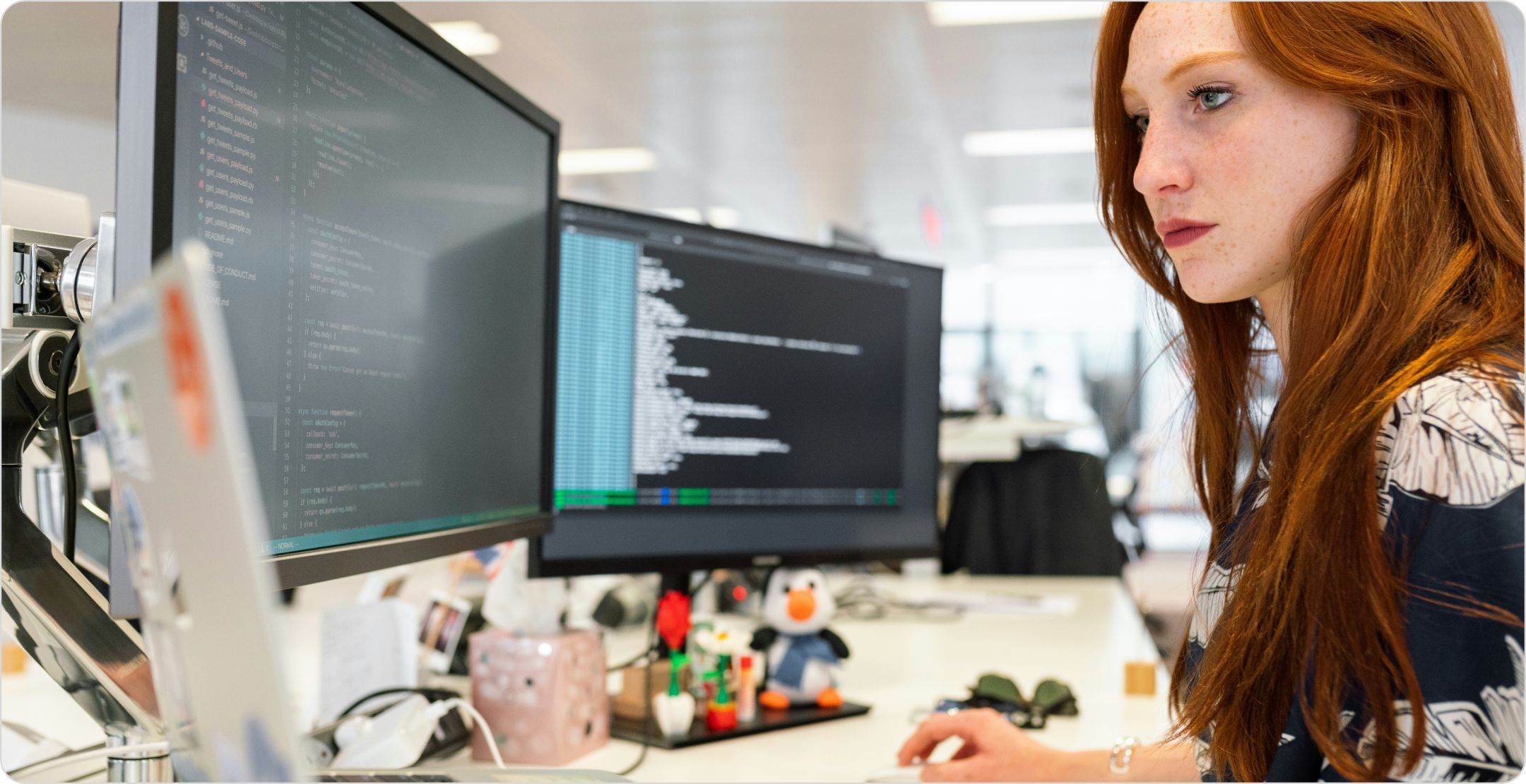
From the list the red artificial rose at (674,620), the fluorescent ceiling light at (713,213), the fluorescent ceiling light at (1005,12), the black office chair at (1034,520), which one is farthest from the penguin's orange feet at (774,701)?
the fluorescent ceiling light at (713,213)

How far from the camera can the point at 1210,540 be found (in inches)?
31.2

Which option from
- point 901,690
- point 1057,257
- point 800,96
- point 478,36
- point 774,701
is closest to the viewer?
point 774,701

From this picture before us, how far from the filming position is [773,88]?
5246 mm

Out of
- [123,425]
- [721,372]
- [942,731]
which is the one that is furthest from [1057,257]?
[123,425]

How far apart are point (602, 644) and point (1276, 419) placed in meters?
0.64

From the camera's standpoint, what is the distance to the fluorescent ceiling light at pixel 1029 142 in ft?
19.6

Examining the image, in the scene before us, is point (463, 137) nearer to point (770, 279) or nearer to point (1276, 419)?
point (770, 279)

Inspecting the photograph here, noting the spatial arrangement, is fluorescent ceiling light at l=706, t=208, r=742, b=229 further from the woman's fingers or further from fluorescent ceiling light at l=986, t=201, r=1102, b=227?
the woman's fingers

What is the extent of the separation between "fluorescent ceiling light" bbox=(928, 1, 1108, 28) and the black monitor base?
12.0 feet

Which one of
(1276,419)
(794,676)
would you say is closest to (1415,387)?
(1276,419)

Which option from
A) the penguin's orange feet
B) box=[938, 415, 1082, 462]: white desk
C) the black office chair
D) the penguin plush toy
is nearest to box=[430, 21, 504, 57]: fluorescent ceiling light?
box=[938, 415, 1082, 462]: white desk

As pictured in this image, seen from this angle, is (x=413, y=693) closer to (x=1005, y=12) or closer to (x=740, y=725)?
(x=740, y=725)

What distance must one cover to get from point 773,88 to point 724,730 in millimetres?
4659

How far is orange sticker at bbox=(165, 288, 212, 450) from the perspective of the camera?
0.26m
